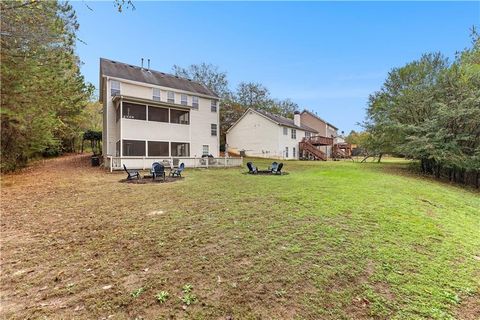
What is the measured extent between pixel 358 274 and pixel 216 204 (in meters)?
4.70

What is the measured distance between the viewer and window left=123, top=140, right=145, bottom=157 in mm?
18688

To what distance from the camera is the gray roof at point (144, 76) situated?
66.0 feet

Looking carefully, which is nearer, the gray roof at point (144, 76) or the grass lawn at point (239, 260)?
the grass lawn at point (239, 260)

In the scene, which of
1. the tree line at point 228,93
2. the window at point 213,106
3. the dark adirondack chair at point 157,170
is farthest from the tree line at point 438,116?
the tree line at point 228,93

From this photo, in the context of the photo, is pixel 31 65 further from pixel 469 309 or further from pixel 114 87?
pixel 469 309

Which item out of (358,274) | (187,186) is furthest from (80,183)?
(358,274)

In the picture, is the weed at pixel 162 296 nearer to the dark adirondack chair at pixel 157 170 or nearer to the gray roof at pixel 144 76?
the dark adirondack chair at pixel 157 170

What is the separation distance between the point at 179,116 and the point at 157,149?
351cm

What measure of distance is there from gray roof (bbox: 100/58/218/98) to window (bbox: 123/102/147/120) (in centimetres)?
273

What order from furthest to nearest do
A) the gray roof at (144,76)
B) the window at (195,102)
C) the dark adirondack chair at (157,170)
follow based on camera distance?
the window at (195,102), the gray roof at (144,76), the dark adirondack chair at (157,170)

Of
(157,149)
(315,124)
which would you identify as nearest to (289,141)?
(315,124)

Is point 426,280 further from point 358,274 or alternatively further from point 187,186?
point 187,186

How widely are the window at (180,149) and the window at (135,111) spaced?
127 inches

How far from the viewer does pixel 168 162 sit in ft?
57.6
